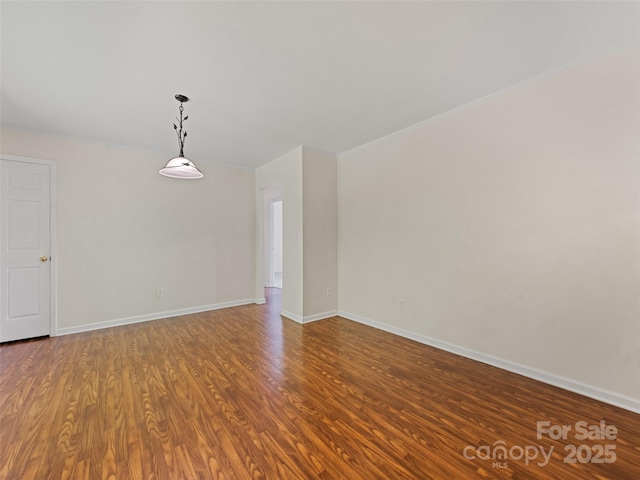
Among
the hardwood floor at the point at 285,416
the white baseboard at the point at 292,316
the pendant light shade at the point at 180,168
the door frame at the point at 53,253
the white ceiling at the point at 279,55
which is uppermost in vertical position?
the white ceiling at the point at 279,55

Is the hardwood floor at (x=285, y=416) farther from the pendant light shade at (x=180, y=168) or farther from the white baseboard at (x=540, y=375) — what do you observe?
the pendant light shade at (x=180, y=168)

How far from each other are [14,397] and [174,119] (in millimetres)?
3001

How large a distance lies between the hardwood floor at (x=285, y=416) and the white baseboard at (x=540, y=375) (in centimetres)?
10

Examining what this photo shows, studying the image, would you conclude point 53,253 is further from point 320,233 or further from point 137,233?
point 320,233

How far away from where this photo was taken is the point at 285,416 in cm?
190

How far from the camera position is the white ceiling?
1693 millimetres

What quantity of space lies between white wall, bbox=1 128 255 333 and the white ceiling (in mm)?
783

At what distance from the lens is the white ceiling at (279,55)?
1.69 m

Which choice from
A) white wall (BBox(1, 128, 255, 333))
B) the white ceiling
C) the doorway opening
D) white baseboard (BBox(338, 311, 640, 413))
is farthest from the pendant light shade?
the doorway opening

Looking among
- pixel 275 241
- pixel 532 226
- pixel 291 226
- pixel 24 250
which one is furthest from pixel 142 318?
pixel 532 226

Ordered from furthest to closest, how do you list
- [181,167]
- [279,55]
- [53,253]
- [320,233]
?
[320,233]
[53,253]
[181,167]
[279,55]

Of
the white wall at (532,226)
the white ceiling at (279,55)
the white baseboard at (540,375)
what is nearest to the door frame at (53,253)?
the white ceiling at (279,55)

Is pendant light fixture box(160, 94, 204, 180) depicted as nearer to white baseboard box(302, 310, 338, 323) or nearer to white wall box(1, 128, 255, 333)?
white wall box(1, 128, 255, 333)

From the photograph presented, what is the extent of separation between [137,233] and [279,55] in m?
3.61
